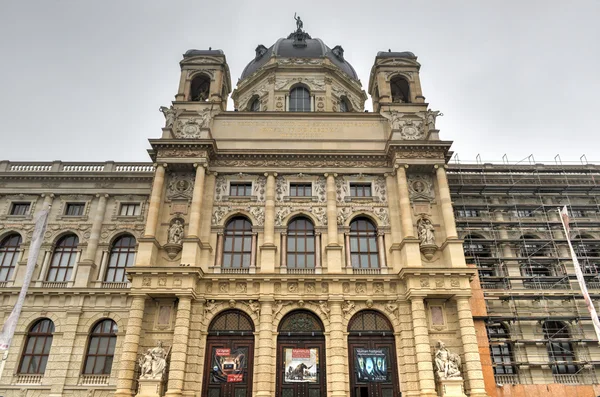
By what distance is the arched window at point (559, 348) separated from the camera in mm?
24859

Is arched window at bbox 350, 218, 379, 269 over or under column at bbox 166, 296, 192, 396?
over

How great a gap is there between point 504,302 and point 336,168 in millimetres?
12723

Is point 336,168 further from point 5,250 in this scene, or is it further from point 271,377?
point 5,250

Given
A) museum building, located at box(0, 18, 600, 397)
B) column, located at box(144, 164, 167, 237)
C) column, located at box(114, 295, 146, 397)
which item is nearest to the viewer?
column, located at box(114, 295, 146, 397)

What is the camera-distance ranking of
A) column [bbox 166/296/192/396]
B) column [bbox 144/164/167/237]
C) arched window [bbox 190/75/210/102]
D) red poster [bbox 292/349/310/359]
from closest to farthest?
column [bbox 166/296/192/396]
red poster [bbox 292/349/310/359]
column [bbox 144/164/167/237]
arched window [bbox 190/75/210/102]

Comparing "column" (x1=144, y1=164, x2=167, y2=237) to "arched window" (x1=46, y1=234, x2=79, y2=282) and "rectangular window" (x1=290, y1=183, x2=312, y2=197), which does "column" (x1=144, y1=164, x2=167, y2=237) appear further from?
"arched window" (x1=46, y1=234, x2=79, y2=282)

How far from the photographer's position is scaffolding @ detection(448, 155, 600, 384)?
25.0m

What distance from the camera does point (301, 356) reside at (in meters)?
21.9

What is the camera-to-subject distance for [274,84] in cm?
3434

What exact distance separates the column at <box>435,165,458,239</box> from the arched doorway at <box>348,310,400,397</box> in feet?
19.5

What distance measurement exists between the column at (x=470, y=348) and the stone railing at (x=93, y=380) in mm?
19138

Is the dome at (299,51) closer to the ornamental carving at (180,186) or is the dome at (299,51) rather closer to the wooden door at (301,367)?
the ornamental carving at (180,186)

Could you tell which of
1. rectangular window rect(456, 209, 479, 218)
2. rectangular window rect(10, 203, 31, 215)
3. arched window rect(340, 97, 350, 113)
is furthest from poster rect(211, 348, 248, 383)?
arched window rect(340, 97, 350, 113)

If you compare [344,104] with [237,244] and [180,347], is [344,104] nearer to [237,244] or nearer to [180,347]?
[237,244]
